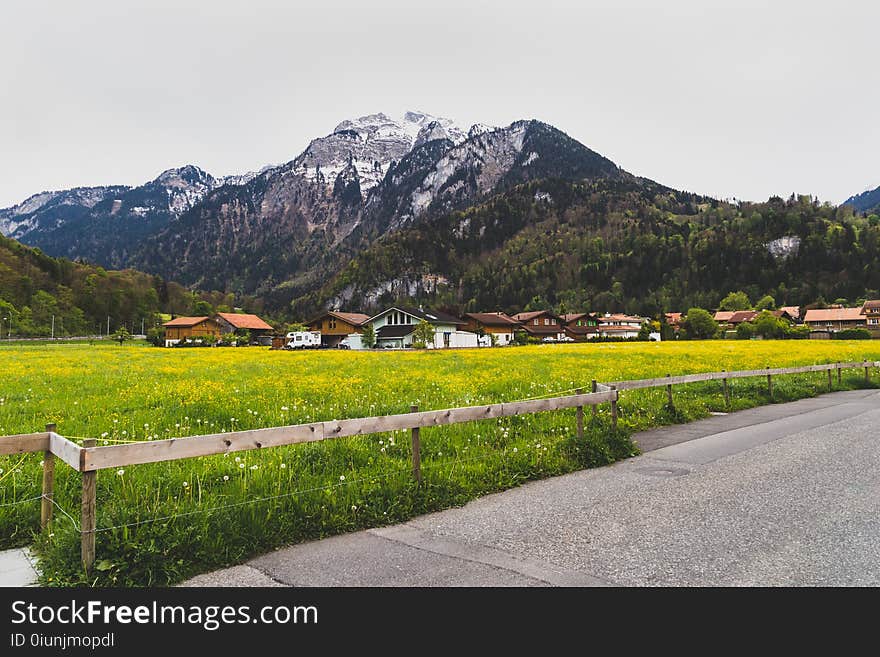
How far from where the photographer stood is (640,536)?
620 centimetres

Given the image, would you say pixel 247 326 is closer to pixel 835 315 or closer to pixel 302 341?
pixel 302 341

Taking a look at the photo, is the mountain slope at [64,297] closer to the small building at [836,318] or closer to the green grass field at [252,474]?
the green grass field at [252,474]

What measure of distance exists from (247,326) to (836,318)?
515ft

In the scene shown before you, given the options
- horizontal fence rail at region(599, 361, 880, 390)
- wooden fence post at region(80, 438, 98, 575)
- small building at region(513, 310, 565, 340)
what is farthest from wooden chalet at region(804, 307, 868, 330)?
wooden fence post at region(80, 438, 98, 575)

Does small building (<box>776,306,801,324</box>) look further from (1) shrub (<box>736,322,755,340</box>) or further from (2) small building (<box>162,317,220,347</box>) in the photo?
(2) small building (<box>162,317,220,347</box>)

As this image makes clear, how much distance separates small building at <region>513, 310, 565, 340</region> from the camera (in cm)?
14225

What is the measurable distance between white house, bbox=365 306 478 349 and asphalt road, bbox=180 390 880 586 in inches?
3521

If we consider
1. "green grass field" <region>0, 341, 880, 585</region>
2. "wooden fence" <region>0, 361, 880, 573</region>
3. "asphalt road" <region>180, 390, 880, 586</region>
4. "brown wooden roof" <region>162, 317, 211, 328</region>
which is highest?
"brown wooden roof" <region>162, 317, 211, 328</region>

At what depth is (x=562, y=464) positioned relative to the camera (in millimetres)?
9578
